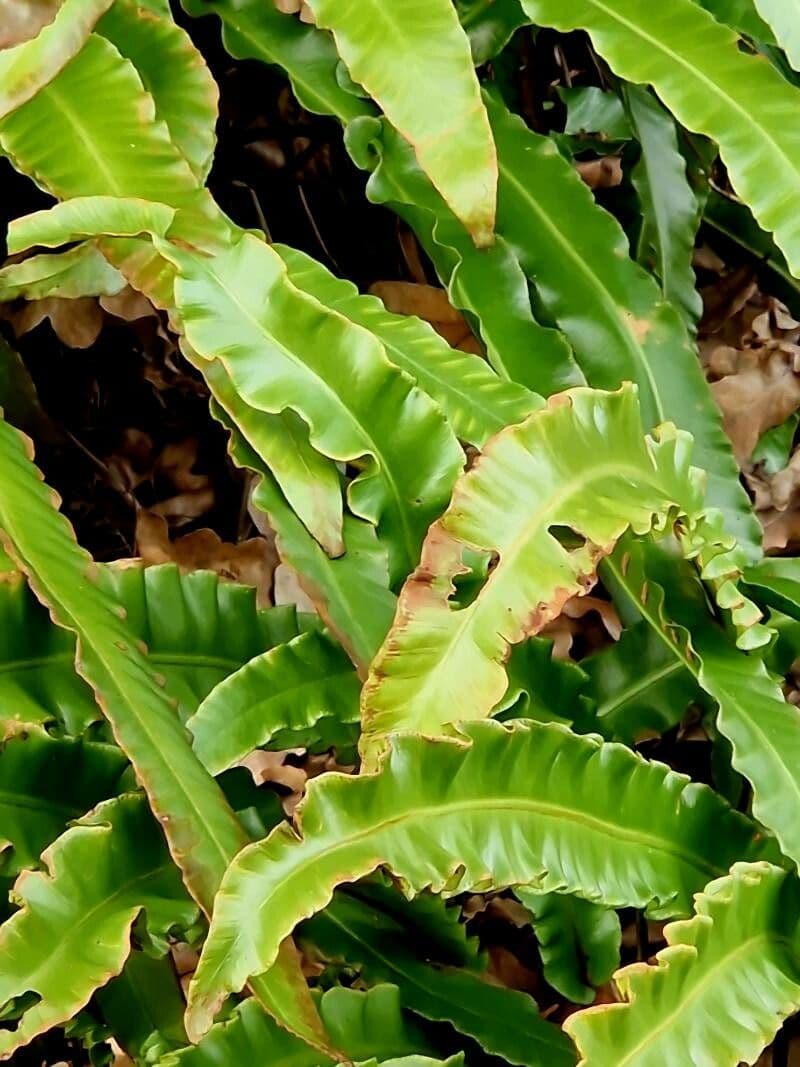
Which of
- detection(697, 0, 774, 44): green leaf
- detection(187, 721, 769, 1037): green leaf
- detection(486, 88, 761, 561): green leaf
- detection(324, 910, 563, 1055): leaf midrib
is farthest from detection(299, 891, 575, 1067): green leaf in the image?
detection(697, 0, 774, 44): green leaf

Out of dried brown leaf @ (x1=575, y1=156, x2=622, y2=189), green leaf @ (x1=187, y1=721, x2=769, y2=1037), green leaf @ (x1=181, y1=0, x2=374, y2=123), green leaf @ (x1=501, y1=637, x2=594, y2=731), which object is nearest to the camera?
green leaf @ (x1=187, y1=721, x2=769, y2=1037)

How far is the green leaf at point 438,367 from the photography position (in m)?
0.70

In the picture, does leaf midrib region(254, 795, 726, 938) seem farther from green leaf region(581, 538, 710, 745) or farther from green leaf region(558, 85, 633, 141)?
green leaf region(558, 85, 633, 141)

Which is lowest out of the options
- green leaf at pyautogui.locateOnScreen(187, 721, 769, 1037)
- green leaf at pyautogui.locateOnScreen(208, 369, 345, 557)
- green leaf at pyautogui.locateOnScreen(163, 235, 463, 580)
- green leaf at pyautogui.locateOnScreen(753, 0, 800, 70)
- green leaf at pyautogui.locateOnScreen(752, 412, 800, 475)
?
green leaf at pyautogui.locateOnScreen(187, 721, 769, 1037)

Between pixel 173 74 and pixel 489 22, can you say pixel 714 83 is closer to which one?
pixel 489 22

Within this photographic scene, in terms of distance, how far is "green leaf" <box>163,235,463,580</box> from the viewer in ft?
2.11

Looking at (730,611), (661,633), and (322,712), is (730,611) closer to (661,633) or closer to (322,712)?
(661,633)

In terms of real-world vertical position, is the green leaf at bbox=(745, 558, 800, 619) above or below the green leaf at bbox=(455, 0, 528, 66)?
below

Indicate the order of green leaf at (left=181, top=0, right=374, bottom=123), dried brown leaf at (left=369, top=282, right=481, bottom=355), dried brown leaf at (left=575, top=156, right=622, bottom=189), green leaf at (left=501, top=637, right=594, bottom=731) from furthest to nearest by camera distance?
1. dried brown leaf at (left=575, top=156, right=622, bottom=189)
2. dried brown leaf at (left=369, top=282, right=481, bottom=355)
3. green leaf at (left=181, top=0, right=374, bottom=123)
4. green leaf at (left=501, top=637, right=594, bottom=731)

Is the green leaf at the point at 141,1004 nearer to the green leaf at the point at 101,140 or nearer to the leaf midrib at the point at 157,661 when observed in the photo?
the leaf midrib at the point at 157,661

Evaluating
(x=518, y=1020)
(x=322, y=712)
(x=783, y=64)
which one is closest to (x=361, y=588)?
(x=322, y=712)

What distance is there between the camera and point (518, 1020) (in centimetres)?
71

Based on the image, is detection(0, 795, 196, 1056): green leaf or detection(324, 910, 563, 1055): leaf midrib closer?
detection(0, 795, 196, 1056): green leaf

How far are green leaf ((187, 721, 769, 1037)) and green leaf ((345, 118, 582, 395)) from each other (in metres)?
0.28
